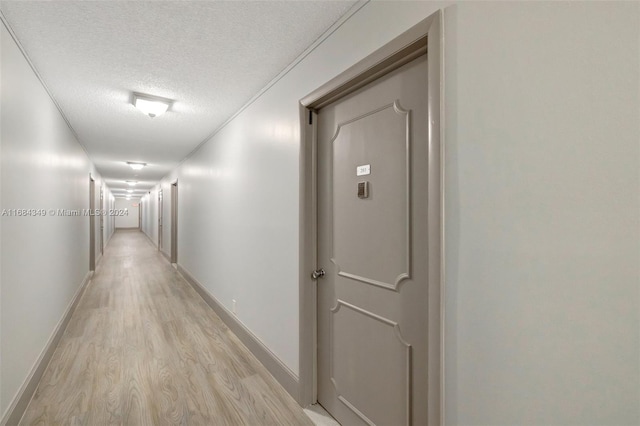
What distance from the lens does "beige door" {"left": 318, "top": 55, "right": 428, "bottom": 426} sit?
150 centimetres

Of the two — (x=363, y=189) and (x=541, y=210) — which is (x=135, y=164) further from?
(x=541, y=210)

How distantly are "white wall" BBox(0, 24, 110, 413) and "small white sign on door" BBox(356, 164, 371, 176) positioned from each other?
2.12m

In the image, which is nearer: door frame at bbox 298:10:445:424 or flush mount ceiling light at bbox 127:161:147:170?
door frame at bbox 298:10:445:424

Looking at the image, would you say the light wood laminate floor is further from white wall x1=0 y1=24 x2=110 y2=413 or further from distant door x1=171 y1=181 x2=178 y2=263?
distant door x1=171 y1=181 x2=178 y2=263

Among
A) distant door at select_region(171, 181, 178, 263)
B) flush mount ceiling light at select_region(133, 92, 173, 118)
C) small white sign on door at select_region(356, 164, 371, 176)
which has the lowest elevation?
distant door at select_region(171, 181, 178, 263)

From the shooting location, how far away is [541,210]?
1.00m

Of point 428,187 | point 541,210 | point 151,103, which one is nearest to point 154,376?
point 151,103

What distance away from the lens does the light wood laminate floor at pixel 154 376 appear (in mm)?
2094

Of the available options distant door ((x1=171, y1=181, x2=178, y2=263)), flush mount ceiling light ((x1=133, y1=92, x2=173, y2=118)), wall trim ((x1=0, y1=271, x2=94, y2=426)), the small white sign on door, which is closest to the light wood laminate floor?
wall trim ((x1=0, y1=271, x2=94, y2=426))

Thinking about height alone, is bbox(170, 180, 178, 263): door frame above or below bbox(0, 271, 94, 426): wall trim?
above

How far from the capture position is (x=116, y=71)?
100 inches

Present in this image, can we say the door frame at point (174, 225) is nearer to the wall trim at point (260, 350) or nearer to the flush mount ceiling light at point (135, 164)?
the flush mount ceiling light at point (135, 164)

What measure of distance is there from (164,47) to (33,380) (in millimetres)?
2678

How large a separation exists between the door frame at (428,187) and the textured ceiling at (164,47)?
44 centimetres
